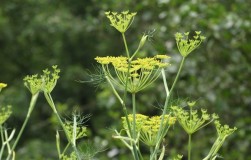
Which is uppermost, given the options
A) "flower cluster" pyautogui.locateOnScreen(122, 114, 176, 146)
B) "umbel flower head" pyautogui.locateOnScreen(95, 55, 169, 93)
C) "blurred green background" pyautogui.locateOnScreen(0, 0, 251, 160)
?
"blurred green background" pyautogui.locateOnScreen(0, 0, 251, 160)

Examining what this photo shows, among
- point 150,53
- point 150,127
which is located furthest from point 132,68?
point 150,53

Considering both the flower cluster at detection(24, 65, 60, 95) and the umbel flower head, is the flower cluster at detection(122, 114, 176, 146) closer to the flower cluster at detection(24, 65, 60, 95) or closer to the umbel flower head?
the umbel flower head

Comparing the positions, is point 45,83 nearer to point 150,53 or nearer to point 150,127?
point 150,127

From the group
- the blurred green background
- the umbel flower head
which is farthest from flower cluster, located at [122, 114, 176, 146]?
the blurred green background

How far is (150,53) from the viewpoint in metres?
4.45

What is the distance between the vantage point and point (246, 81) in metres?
4.31

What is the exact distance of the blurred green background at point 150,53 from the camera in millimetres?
3996

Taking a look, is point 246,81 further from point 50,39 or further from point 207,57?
point 50,39

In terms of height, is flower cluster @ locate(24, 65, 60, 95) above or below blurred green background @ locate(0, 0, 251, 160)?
below

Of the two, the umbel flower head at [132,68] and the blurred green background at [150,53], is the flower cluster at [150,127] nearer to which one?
the umbel flower head at [132,68]

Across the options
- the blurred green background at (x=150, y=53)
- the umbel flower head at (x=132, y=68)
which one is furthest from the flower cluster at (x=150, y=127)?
the blurred green background at (x=150, y=53)

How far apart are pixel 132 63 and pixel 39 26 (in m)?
6.39

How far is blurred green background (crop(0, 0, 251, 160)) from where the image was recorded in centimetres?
400

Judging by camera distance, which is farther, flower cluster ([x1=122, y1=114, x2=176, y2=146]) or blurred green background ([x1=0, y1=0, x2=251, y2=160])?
→ blurred green background ([x1=0, y1=0, x2=251, y2=160])
